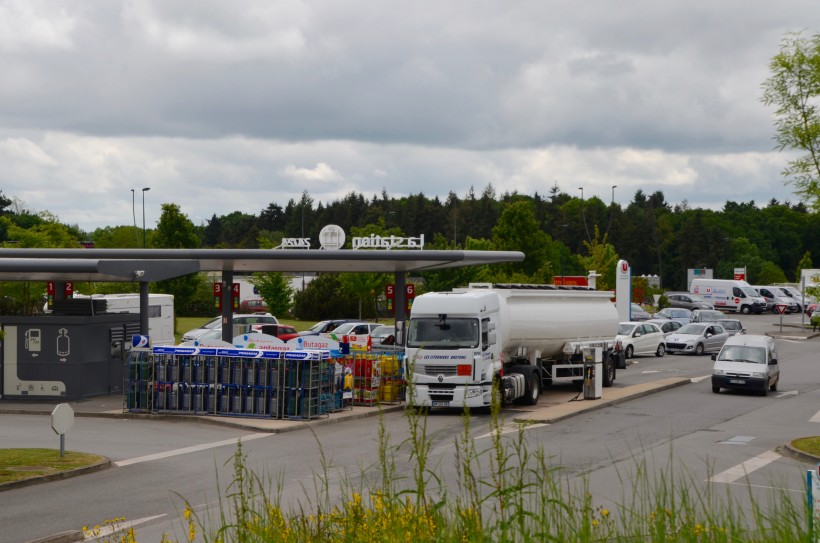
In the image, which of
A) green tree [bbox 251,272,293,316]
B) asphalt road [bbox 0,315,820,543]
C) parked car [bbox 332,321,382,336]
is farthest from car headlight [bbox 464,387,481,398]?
green tree [bbox 251,272,293,316]

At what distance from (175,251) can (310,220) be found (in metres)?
115

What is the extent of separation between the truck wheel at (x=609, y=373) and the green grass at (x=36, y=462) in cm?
1886

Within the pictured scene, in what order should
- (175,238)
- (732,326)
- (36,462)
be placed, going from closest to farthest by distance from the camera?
(36,462), (732,326), (175,238)

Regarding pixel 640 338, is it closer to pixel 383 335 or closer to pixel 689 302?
pixel 383 335

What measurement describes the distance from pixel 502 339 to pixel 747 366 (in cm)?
890

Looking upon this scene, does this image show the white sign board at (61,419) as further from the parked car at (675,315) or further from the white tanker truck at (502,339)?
the parked car at (675,315)

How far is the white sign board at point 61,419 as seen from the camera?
18422 millimetres

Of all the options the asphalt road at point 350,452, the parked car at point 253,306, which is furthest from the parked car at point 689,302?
the asphalt road at point 350,452

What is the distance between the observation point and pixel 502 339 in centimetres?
2759

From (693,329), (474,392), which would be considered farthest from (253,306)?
(474,392)

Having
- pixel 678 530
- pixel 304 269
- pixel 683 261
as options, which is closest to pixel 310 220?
pixel 683 261

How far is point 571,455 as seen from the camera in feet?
64.4

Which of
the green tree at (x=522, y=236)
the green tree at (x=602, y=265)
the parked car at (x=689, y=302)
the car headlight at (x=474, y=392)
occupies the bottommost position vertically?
the car headlight at (x=474, y=392)

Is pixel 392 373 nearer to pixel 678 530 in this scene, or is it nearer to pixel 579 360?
pixel 579 360
